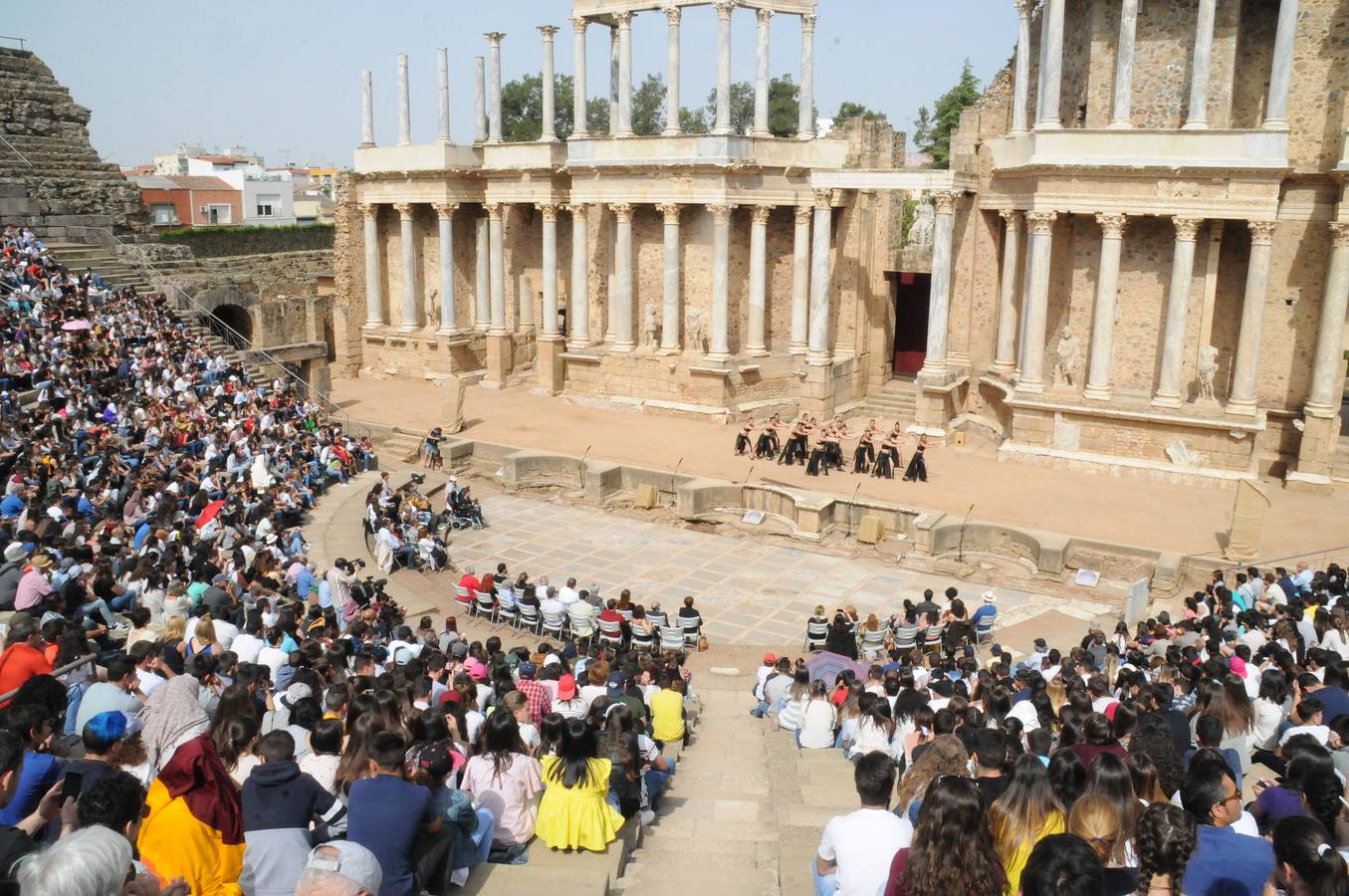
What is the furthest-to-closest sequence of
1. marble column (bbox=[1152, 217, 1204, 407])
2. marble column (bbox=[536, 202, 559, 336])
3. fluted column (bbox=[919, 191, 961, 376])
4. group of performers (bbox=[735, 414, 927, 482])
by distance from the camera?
1. marble column (bbox=[536, 202, 559, 336])
2. fluted column (bbox=[919, 191, 961, 376])
3. group of performers (bbox=[735, 414, 927, 482])
4. marble column (bbox=[1152, 217, 1204, 407])

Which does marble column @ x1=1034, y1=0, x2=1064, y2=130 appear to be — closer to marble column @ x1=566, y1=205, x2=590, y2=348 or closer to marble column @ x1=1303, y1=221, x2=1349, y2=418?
marble column @ x1=1303, y1=221, x2=1349, y2=418

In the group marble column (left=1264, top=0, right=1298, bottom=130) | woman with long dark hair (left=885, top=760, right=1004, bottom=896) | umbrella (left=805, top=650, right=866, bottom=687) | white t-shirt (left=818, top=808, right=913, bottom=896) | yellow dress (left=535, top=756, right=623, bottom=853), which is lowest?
umbrella (left=805, top=650, right=866, bottom=687)

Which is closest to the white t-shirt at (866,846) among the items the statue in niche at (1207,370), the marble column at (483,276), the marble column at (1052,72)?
→ the statue in niche at (1207,370)

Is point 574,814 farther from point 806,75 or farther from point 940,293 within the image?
point 806,75

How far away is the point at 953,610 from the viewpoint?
15.7m

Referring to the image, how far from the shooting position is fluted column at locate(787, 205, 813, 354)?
33188mm

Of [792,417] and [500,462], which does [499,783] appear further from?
[792,417]

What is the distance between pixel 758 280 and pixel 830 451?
8863 millimetres

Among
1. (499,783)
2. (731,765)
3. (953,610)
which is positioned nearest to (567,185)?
(953,610)

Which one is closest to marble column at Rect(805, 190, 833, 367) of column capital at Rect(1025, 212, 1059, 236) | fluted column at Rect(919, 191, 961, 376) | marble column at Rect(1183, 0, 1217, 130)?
fluted column at Rect(919, 191, 961, 376)

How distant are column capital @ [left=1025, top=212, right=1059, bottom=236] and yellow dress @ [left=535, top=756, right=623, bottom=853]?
23.8 metres

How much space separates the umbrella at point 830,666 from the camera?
512 inches

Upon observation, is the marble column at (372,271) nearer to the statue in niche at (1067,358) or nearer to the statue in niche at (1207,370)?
the statue in niche at (1067,358)

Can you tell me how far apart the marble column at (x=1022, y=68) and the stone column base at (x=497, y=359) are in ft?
60.3
